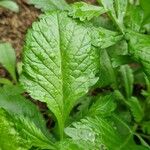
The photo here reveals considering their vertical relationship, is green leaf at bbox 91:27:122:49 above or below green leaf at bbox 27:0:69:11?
below

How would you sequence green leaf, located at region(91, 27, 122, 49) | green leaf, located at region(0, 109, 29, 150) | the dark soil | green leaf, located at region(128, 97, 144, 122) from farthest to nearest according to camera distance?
the dark soil → green leaf, located at region(128, 97, 144, 122) → green leaf, located at region(91, 27, 122, 49) → green leaf, located at region(0, 109, 29, 150)

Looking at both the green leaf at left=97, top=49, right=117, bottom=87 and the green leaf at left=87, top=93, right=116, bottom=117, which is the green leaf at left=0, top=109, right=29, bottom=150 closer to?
the green leaf at left=87, top=93, right=116, bottom=117

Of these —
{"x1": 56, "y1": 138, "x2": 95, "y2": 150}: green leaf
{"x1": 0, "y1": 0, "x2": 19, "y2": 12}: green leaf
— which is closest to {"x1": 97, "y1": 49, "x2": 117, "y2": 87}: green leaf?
{"x1": 56, "y1": 138, "x2": 95, "y2": 150}: green leaf

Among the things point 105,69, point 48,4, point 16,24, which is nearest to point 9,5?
point 16,24

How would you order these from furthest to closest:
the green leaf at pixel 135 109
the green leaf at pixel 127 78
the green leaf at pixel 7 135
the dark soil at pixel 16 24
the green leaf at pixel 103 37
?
the dark soil at pixel 16 24, the green leaf at pixel 127 78, the green leaf at pixel 135 109, the green leaf at pixel 103 37, the green leaf at pixel 7 135

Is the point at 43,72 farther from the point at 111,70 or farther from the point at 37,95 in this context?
the point at 111,70

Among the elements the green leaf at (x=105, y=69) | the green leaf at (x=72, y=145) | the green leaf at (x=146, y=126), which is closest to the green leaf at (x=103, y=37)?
the green leaf at (x=105, y=69)

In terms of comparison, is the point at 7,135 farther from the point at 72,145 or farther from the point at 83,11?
the point at 83,11

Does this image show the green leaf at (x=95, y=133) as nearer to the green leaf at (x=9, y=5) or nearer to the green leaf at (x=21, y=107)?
the green leaf at (x=21, y=107)
